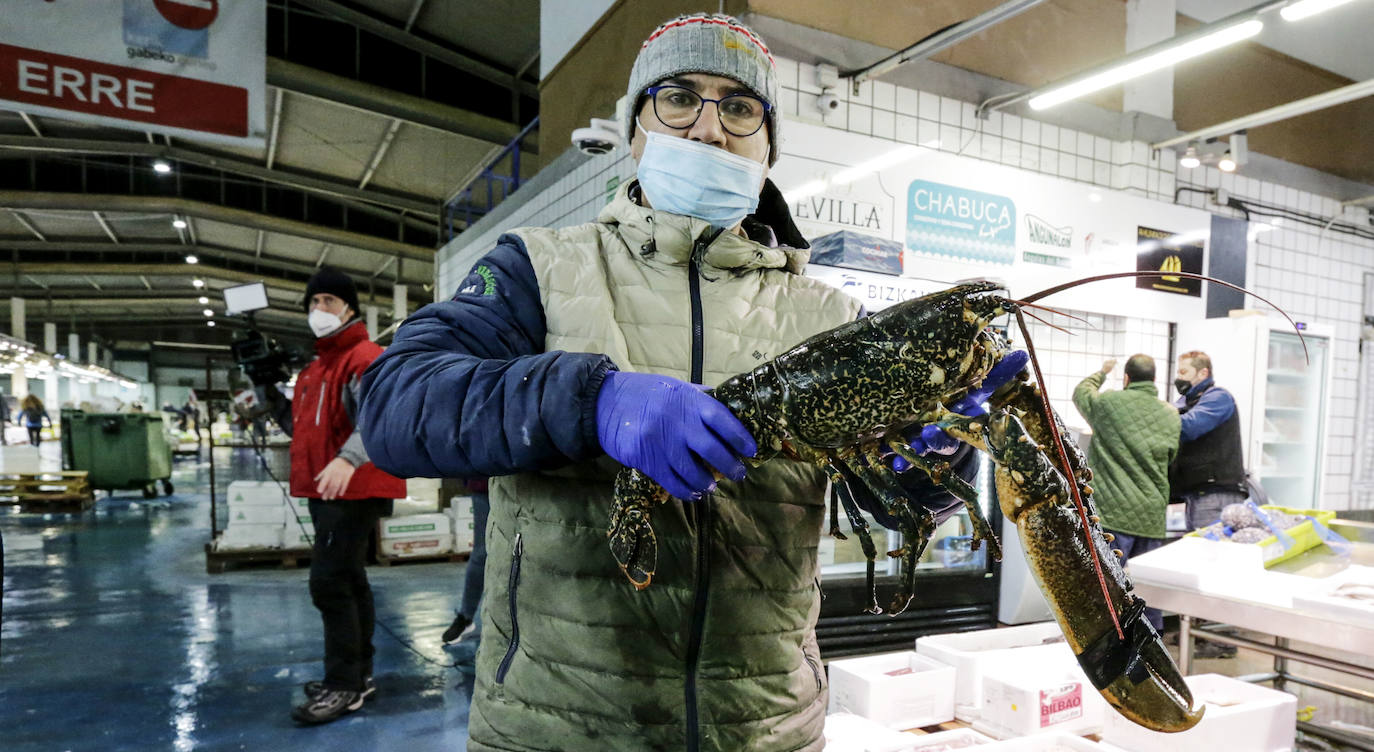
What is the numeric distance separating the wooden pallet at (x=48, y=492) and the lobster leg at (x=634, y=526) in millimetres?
11025

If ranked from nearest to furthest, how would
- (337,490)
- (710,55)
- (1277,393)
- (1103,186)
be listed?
1. (710,55)
2. (337,490)
3. (1103,186)
4. (1277,393)

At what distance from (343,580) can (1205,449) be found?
4921 millimetres

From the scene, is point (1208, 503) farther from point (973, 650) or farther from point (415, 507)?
point (415, 507)

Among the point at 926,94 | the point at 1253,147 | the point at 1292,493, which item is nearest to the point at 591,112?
the point at 926,94

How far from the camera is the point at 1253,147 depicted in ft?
20.0

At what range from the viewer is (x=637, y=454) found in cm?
80

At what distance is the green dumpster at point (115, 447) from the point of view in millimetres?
9508

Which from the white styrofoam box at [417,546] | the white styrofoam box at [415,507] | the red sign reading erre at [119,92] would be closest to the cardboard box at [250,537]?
the white styrofoam box at [417,546]

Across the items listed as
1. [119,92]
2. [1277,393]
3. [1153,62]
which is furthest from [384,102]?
[1277,393]

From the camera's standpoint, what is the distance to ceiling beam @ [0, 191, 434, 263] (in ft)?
38.0

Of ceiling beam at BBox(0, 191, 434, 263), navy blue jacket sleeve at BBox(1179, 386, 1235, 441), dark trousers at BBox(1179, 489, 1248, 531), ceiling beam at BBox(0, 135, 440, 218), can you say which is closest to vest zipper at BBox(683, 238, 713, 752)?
navy blue jacket sleeve at BBox(1179, 386, 1235, 441)

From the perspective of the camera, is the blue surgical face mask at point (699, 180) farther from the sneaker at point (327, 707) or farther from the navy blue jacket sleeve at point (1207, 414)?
the navy blue jacket sleeve at point (1207, 414)

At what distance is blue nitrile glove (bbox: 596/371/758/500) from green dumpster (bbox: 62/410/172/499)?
437 inches

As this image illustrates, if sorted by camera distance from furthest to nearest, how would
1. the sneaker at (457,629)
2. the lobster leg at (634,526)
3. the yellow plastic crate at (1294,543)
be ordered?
the sneaker at (457,629) < the yellow plastic crate at (1294,543) < the lobster leg at (634,526)
